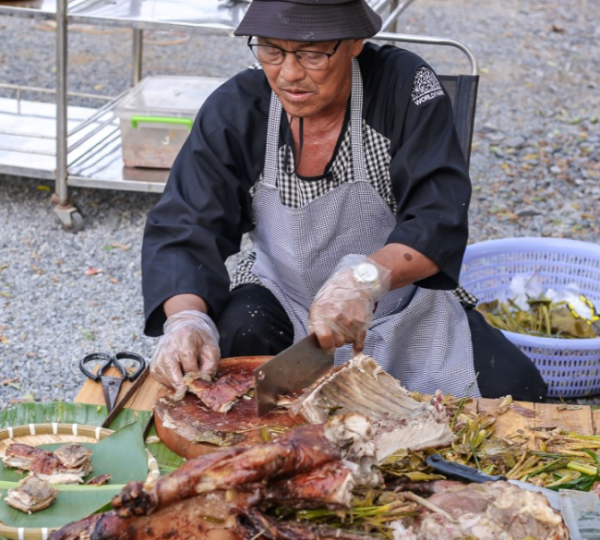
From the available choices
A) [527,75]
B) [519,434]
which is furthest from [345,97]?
[527,75]

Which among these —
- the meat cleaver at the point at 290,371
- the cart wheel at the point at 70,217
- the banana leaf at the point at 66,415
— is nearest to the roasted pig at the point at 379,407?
the meat cleaver at the point at 290,371

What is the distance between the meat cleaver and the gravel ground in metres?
2.15

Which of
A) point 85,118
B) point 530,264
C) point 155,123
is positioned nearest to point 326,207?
point 530,264

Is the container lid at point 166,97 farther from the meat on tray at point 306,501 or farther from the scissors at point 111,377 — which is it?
the meat on tray at point 306,501

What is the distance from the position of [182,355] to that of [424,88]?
1.29 metres

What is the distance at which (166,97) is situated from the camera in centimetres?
616

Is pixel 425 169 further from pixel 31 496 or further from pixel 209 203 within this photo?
pixel 31 496

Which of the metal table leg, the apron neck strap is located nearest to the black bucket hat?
the apron neck strap

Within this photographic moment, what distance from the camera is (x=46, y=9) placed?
5383 mm

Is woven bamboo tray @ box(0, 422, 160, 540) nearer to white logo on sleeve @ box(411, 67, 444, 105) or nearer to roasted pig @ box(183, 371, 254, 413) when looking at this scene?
roasted pig @ box(183, 371, 254, 413)

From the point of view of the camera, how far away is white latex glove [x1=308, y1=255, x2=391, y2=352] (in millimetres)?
2592

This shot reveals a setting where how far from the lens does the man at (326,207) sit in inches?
116

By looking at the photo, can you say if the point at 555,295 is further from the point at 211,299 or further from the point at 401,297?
the point at 211,299

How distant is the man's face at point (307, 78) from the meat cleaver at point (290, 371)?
0.86 metres
